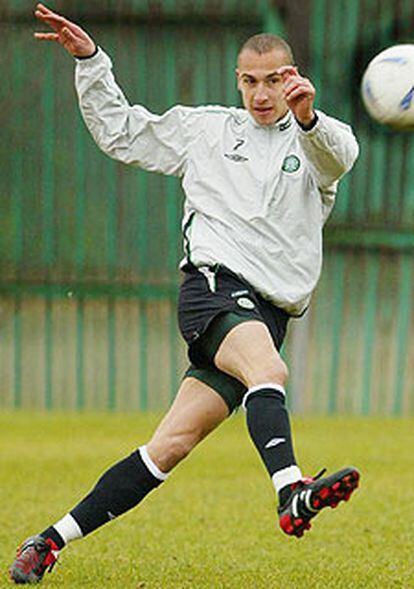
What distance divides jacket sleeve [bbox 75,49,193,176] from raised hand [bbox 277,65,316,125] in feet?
2.37

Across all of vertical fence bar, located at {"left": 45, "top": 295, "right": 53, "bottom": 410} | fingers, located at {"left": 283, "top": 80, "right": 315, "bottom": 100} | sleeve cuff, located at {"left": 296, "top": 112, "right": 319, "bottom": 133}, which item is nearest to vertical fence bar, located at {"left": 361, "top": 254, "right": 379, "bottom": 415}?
vertical fence bar, located at {"left": 45, "top": 295, "right": 53, "bottom": 410}

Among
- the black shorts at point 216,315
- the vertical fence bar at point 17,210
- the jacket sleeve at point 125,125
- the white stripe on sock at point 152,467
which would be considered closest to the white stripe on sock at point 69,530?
the white stripe on sock at point 152,467

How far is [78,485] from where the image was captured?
35.2 ft

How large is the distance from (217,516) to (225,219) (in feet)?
9.68

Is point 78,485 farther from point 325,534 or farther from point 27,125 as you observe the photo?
point 27,125

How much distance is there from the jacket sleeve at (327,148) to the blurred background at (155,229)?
401 inches

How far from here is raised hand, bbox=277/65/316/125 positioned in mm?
6211

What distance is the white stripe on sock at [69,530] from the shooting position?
266 inches

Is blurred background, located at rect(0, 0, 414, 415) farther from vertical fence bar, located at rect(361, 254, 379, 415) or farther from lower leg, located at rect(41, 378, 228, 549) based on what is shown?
lower leg, located at rect(41, 378, 228, 549)

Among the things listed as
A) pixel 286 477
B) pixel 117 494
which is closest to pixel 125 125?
pixel 117 494

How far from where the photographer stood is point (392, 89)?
6.88 m

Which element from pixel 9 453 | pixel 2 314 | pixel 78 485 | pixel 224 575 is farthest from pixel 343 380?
pixel 224 575

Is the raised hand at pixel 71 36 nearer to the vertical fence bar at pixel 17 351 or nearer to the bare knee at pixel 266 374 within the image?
the bare knee at pixel 266 374

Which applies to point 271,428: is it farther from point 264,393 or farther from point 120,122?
point 120,122
